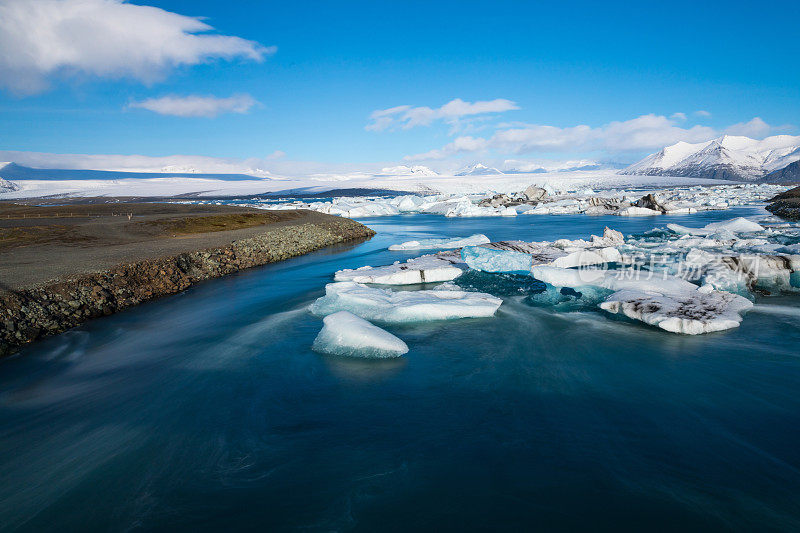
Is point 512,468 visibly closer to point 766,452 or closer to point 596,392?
point 596,392

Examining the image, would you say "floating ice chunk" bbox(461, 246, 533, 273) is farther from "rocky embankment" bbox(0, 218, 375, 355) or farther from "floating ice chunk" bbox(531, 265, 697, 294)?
"rocky embankment" bbox(0, 218, 375, 355)

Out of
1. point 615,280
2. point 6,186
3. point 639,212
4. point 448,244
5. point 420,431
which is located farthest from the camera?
point 6,186

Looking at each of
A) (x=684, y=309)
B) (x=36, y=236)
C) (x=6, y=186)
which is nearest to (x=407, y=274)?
(x=684, y=309)

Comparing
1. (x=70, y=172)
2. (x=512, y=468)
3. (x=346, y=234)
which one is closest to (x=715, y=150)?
(x=346, y=234)

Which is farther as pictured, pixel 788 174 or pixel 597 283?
pixel 788 174

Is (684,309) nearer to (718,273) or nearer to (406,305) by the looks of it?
(718,273)
